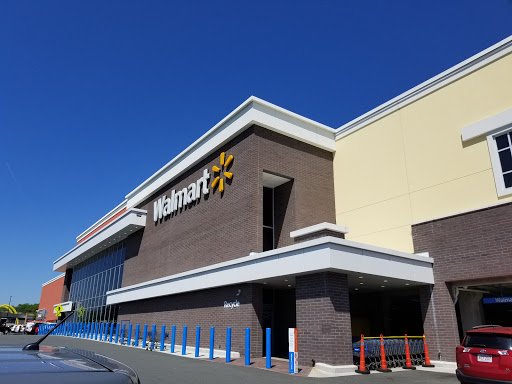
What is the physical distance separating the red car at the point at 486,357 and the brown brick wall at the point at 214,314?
864 cm

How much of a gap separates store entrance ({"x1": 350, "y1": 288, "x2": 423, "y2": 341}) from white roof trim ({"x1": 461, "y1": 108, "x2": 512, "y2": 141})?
838cm

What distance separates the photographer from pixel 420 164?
19172 mm

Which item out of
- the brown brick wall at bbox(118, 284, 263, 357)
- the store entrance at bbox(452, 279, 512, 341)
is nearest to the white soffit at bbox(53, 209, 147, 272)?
the brown brick wall at bbox(118, 284, 263, 357)

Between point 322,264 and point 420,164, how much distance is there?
8.35m

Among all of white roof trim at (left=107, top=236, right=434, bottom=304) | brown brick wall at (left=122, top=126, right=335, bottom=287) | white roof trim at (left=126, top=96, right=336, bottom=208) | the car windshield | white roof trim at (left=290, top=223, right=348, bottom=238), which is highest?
white roof trim at (left=126, top=96, right=336, bottom=208)

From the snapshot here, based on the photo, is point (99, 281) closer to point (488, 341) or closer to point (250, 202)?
point (250, 202)

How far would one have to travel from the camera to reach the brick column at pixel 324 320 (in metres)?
14.0

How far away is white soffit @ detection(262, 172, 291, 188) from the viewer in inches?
836

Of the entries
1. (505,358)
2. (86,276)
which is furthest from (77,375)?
(86,276)

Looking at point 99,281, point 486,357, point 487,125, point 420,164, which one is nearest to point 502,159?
point 487,125

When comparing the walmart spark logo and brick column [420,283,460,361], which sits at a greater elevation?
the walmart spark logo

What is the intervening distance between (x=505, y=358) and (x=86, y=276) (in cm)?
4215

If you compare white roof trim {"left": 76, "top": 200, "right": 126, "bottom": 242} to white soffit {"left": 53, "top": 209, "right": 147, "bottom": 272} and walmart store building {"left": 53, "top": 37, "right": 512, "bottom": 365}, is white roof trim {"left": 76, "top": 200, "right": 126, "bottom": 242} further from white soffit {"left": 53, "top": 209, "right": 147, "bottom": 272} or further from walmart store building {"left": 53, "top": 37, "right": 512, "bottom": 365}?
walmart store building {"left": 53, "top": 37, "right": 512, "bottom": 365}

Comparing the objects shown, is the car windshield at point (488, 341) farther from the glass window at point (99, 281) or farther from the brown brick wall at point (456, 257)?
the glass window at point (99, 281)
